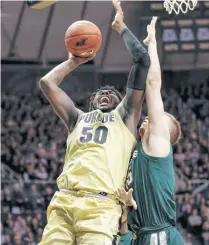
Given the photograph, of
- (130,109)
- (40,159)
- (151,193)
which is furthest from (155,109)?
(40,159)

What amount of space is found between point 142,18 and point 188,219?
6.43 meters

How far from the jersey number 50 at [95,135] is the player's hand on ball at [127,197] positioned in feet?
1.32

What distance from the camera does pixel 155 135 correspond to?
4.66 m

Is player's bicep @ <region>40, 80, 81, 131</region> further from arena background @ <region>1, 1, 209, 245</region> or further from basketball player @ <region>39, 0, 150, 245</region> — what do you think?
arena background @ <region>1, 1, 209, 245</region>

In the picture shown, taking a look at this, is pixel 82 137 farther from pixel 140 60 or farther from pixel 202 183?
pixel 202 183

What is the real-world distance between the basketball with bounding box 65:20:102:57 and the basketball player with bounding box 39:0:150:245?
8 cm

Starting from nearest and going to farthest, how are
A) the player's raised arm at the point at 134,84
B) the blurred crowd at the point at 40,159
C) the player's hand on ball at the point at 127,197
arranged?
the player's hand on ball at the point at 127,197, the player's raised arm at the point at 134,84, the blurred crowd at the point at 40,159

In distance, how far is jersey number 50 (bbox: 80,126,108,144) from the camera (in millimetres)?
4738

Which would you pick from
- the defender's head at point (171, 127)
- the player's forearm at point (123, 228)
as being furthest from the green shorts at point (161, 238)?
the defender's head at point (171, 127)

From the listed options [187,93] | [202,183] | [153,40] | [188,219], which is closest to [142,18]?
[187,93]

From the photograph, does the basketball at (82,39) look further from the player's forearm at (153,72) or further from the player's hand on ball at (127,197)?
the player's hand on ball at (127,197)

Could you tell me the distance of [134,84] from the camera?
15.6ft

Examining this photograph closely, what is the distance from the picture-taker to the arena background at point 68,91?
1403cm

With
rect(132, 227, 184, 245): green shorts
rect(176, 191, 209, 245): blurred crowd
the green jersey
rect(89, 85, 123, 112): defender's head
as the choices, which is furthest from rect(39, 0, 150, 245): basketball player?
rect(176, 191, 209, 245): blurred crowd
